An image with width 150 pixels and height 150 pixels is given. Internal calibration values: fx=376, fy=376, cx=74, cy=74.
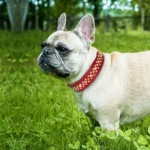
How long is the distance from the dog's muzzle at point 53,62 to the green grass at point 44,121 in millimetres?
488

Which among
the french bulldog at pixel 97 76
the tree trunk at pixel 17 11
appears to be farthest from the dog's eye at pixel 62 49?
the tree trunk at pixel 17 11

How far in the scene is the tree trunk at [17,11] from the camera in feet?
35.6

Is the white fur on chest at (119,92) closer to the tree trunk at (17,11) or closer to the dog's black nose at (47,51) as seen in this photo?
the dog's black nose at (47,51)

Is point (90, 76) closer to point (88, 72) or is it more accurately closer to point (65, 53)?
point (88, 72)

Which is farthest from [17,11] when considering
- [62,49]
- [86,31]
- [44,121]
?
[62,49]

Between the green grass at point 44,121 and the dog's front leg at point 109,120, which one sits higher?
the dog's front leg at point 109,120

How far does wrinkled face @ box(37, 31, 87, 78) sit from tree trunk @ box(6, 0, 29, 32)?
26.5ft

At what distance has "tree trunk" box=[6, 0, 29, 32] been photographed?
35.6 feet

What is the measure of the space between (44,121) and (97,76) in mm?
842

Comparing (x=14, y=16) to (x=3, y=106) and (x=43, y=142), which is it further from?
(x=43, y=142)

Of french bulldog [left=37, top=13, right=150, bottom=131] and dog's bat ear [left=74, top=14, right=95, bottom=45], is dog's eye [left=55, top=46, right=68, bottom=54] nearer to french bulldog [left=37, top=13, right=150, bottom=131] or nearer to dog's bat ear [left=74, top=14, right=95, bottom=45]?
french bulldog [left=37, top=13, right=150, bottom=131]

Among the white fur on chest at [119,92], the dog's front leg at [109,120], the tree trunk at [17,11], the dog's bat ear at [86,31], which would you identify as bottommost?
the tree trunk at [17,11]

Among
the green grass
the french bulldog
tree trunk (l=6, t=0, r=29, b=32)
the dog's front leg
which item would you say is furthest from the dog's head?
tree trunk (l=6, t=0, r=29, b=32)

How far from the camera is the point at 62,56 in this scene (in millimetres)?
2789
